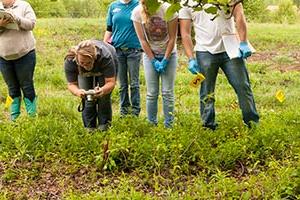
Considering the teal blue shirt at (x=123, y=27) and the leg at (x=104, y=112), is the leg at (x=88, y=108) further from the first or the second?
the teal blue shirt at (x=123, y=27)

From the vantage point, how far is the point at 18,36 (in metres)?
5.11

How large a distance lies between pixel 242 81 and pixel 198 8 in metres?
2.15

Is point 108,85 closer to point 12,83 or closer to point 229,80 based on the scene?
point 229,80

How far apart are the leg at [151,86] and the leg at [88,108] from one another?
21.3 inches

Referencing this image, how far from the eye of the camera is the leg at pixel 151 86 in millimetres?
5016

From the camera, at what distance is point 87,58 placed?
14.4ft

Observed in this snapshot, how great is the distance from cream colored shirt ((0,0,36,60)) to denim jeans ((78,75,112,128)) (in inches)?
30.3

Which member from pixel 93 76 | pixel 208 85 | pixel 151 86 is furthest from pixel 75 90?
pixel 208 85

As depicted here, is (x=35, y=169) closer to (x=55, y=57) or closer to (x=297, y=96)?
(x=297, y=96)

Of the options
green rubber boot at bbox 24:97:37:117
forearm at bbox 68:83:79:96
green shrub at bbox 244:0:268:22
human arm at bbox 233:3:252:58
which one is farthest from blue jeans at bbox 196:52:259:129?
green shrub at bbox 244:0:268:22

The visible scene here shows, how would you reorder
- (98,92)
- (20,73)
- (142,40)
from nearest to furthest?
(98,92) → (142,40) → (20,73)

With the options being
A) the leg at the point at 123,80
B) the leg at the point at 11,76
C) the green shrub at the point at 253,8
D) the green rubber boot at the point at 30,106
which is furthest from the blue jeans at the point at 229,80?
the green shrub at the point at 253,8

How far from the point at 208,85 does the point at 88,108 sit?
42.1 inches

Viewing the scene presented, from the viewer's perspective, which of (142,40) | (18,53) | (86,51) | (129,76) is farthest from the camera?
(129,76)
